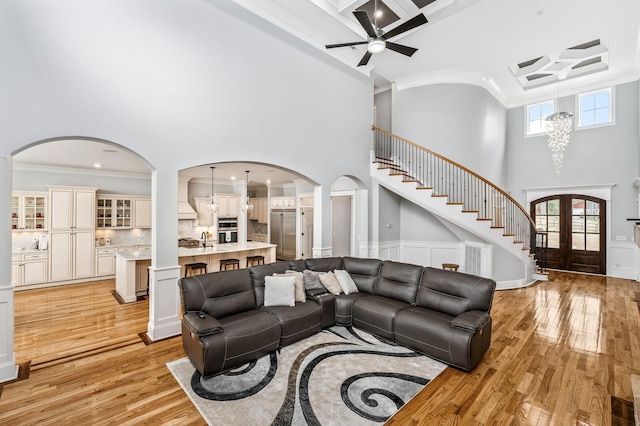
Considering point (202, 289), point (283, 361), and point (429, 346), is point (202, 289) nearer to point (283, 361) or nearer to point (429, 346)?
point (283, 361)

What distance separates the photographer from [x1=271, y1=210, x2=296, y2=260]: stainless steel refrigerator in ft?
32.8

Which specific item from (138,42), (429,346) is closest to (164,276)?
(138,42)

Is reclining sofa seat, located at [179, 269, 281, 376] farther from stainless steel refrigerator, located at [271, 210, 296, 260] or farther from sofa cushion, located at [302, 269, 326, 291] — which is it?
stainless steel refrigerator, located at [271, 210, 296, 260]

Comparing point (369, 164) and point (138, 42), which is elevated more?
point (138, 42)

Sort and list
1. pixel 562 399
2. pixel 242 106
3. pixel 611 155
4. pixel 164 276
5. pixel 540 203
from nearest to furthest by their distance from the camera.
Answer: pixel 562 399 → pixel 164 276 → pixel 242 106 → pixel 611 155 → pixel 540 203

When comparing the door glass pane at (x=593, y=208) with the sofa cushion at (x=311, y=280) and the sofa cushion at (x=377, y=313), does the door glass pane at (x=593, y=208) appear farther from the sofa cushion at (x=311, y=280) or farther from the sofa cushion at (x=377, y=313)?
the sofa cushion at (x=311, y=280)

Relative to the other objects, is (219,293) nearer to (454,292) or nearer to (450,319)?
(450,319)

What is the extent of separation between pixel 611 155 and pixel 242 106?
9329 millimetres

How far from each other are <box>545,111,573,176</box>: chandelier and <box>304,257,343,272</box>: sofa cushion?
646cm

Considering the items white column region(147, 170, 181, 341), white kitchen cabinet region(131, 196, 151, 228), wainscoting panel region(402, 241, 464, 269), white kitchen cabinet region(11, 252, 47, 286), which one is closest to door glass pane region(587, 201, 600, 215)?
wainscoting panel region(402, 241, 464, 269)

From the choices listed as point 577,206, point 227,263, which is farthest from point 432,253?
point 227,263

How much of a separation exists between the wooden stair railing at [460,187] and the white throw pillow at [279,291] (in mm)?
3951

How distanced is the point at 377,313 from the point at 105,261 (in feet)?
23.8

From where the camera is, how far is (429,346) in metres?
3.37
